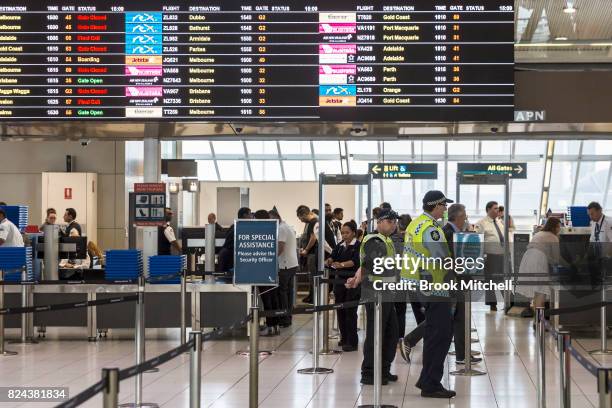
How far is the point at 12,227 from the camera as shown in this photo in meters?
13.4

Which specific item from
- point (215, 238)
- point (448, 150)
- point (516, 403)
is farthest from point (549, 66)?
point (448, 150)

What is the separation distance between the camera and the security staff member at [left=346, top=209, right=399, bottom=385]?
9.08 m

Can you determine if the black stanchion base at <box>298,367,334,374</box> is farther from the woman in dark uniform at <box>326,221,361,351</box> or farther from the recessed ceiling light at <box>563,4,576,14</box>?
the recessed ceiling light at <box>563,4,576,14</box>

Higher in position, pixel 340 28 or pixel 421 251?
pixel 340 28

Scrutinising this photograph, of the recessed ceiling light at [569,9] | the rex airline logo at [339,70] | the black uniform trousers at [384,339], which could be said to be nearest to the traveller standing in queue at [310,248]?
the recessed ceiling light at [569,9]

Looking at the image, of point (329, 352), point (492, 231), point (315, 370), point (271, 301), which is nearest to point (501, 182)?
point (492, 231)

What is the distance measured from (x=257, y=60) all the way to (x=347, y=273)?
2.82 m

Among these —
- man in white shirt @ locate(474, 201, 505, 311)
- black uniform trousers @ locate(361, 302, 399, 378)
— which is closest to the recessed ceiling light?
man in white shirt @ locate(474, 201, 505, 311)

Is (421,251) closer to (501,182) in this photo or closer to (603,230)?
(603,230)

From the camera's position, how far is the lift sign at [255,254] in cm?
909

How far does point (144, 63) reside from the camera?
11062mm

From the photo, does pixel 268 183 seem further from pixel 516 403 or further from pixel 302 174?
pixel 516 403

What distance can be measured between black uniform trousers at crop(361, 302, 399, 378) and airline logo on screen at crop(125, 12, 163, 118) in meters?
Answer: 3.35

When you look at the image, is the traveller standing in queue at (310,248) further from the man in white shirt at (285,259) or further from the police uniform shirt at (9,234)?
the police uniform shirt at (9,234)
